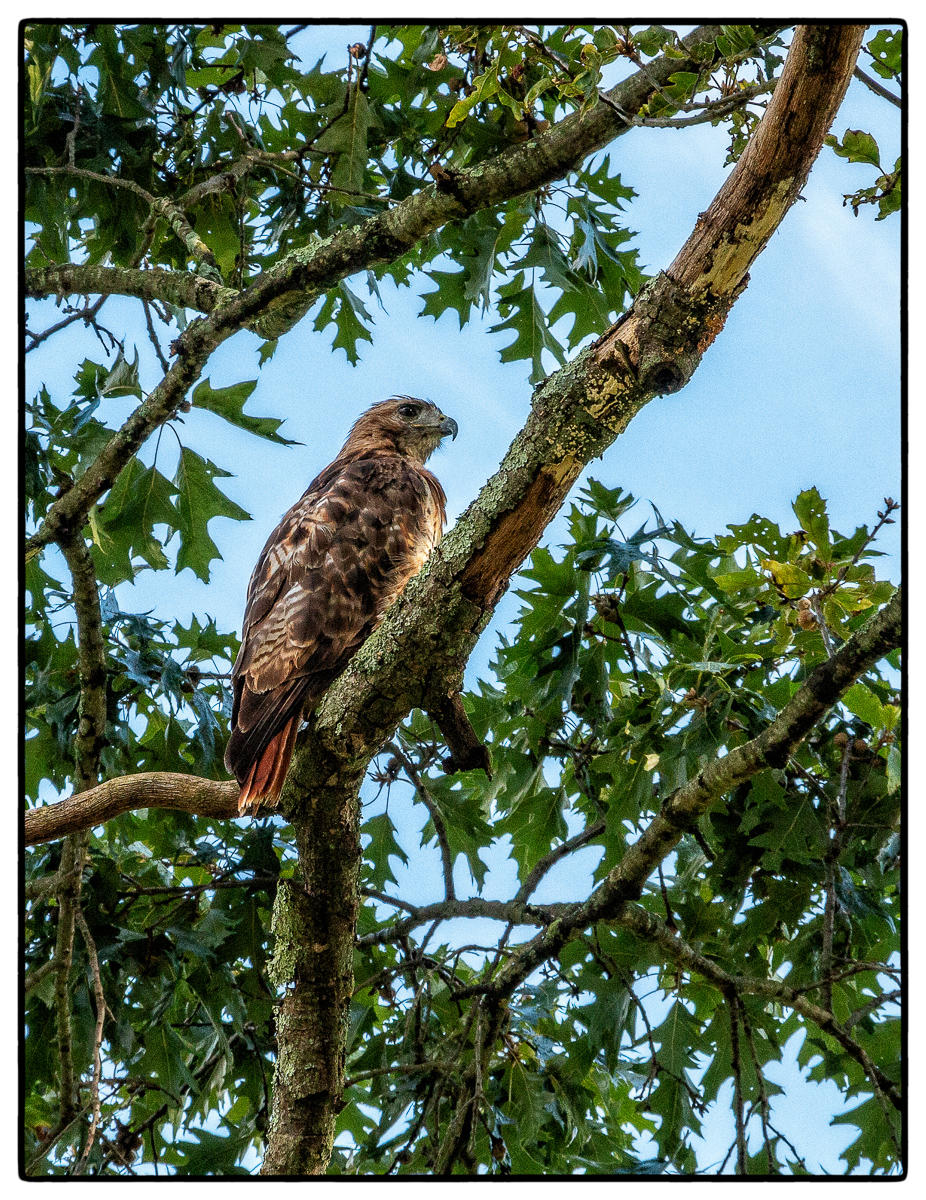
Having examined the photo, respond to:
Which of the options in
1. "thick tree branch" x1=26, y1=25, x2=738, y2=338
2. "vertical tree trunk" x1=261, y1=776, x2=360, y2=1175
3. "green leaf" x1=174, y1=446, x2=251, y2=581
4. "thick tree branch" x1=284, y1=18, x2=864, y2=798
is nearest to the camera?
"thick tree branch" x1=284, y1=18, x2=864, y2=798

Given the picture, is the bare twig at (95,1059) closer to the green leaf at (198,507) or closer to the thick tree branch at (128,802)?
the thick tree branch at (128,802)

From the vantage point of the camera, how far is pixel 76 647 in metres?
3.25

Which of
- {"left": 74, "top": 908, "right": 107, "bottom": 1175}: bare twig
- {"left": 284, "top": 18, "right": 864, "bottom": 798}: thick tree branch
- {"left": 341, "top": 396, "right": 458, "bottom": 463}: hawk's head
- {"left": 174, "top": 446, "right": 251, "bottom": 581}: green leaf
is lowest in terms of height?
{"left": 74, "top": 908, "right": 107, "bottom": 1175}: bare twig

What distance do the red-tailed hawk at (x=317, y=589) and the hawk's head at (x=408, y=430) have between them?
0.31 meters

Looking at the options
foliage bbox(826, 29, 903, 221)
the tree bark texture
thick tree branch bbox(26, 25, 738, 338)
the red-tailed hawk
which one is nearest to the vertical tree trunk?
the tree bark texture

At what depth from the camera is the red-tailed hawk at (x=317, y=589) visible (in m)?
2.66

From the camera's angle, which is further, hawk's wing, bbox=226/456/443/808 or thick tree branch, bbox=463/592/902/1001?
hawk's wing, bbox=226/456/443/808

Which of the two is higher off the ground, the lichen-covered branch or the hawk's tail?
the hawk's tail

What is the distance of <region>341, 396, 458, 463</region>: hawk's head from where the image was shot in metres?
4.45

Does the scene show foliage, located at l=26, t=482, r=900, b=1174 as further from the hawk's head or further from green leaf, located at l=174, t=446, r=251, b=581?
the hawk's head

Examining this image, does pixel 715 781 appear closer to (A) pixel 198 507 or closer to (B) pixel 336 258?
(B) pixel 336 258

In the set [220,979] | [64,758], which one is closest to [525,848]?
[220,979]

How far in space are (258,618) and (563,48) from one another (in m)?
1.69

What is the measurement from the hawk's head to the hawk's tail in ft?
6.59
